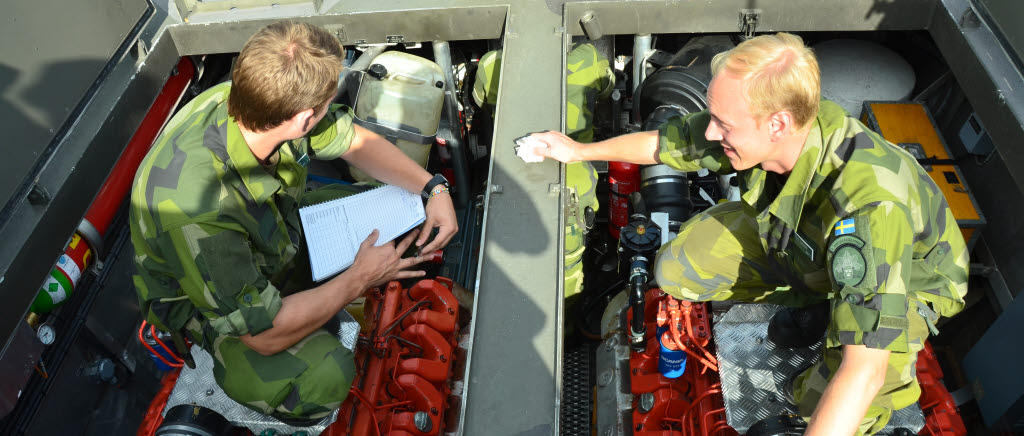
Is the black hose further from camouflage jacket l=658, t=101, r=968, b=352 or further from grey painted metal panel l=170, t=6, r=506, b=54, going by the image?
grey painted metal panel l=170, t=6, r=506, b=54

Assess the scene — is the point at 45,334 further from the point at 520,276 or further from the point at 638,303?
the point at 638,303

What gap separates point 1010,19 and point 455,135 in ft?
8.34

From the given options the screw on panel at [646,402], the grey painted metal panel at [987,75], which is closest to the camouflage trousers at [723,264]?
the screw on panel at [646,402]

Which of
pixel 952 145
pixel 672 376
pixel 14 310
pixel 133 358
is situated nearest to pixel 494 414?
pixel 672 376

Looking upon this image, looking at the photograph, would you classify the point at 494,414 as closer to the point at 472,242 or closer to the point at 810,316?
the point at 810,316

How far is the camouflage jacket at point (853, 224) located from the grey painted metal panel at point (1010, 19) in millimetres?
884

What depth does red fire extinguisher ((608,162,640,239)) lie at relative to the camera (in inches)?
139

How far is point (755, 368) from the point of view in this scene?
103 inches

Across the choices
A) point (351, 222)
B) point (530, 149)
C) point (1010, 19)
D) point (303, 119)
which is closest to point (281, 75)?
point (303, 119)

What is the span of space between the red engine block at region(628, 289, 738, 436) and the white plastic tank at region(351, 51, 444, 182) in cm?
151

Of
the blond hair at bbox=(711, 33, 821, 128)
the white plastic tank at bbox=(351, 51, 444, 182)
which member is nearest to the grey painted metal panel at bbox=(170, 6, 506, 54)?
the white plastic tank at bbox=(351, 51, 444, 182)

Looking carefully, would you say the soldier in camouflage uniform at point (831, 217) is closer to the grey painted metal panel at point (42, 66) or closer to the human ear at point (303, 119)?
the human ear at point (303, 119)

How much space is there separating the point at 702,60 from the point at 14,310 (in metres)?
3.18

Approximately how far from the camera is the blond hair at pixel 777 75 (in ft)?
6.37
